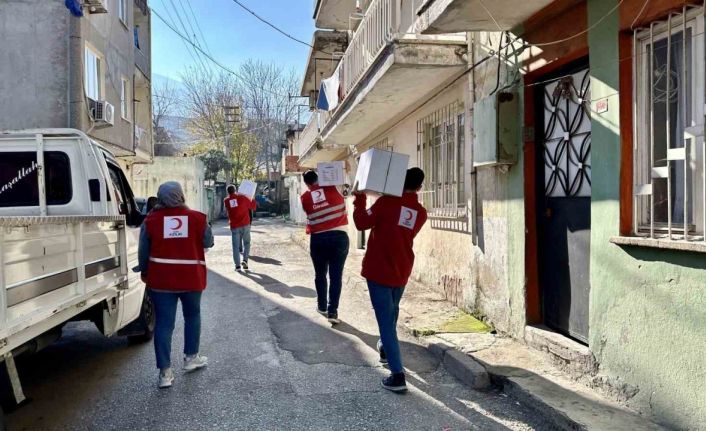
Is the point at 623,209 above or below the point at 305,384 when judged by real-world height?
above

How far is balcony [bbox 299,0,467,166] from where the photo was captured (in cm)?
587

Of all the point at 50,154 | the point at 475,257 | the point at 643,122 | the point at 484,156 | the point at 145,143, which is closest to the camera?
the point at 643,122

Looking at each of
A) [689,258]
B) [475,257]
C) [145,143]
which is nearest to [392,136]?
[475,257]

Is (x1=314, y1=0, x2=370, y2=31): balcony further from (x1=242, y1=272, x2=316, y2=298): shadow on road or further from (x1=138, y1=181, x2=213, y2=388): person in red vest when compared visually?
(x1=138, y1=181, x2=213, y2=388): person in red vest

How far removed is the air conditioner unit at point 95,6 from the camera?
12.1 meters

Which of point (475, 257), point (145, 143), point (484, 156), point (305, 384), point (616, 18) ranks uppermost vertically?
point (145, 143)

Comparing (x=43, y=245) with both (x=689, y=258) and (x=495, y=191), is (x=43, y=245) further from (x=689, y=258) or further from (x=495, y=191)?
(x=495, y=191)

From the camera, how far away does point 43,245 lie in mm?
2863

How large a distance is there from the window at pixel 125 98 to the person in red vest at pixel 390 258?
13.7 meters

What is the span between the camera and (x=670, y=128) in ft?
11.0

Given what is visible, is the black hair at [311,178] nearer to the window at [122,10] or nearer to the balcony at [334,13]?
the balcony at [334,13]

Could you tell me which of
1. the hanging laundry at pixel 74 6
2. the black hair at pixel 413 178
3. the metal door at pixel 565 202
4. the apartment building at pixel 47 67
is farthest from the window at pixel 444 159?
the hanging laundry at pixel 74 6

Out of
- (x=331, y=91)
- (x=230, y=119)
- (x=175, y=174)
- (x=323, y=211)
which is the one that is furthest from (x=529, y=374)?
(x=230, y=119)

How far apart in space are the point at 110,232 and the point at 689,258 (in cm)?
A: 401
